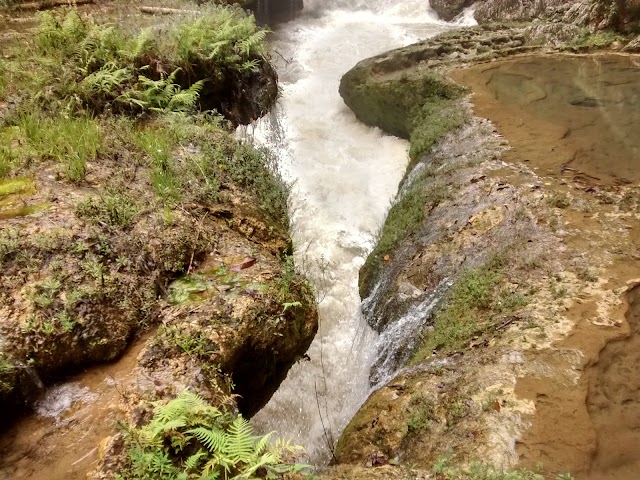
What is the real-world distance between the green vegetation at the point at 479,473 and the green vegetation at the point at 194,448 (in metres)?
0.96

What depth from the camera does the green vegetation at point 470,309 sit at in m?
4.50

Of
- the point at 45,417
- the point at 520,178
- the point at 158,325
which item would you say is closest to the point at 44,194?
the point at 158,325

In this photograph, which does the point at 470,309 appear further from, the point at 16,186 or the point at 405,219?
the point at 16,186

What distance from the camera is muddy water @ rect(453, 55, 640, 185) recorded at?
246 inches

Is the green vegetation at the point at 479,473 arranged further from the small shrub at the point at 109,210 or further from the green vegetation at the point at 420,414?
the small shrub at the point at 109,210

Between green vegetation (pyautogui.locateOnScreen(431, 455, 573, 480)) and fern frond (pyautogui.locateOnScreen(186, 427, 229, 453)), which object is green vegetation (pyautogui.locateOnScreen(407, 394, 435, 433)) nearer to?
green vegetation (pyautogui.locateOnScreen(431, 455, 573, 480))

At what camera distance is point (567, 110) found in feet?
24.8

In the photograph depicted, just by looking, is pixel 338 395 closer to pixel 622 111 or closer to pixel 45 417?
pixel 45 417

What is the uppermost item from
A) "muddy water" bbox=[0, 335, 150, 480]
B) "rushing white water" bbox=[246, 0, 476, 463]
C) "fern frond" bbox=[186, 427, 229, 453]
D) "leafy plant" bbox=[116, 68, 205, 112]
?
"leafy plant" bbox=[116, 68, 205, 112]

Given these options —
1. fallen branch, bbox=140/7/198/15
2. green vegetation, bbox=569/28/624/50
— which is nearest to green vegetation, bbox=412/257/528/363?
green vegetation, bbox=569/28/624/50

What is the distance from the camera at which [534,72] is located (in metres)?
8.97

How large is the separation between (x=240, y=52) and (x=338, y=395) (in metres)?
5.49

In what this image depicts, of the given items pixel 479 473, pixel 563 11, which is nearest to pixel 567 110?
pixel 563 11

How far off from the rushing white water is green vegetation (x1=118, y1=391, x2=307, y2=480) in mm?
2824
